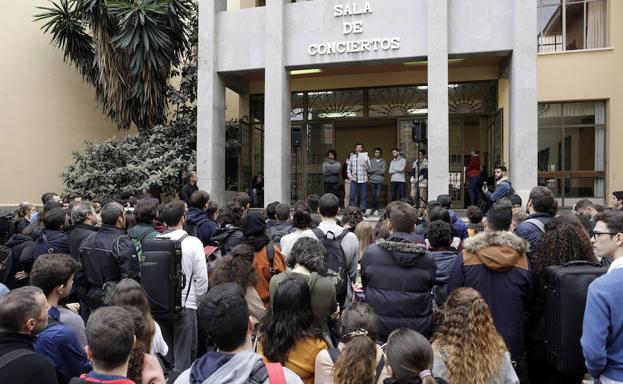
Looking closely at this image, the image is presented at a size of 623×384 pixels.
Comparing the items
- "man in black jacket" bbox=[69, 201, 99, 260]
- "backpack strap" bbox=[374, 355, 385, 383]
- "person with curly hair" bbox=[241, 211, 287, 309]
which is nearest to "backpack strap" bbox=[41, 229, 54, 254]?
"man in black jacket" bbox=[69, 201, 99, 260]

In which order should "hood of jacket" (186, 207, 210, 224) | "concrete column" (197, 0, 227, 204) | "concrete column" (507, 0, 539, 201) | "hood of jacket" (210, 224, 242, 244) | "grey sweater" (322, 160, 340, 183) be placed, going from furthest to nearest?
"grey sweater" (322, 160, 340, 183), "concrete column" (197, 0, 227, 204), "concrete column" (507, 0, 539, 201), "hood of jacket" (186, 207, 210, 224), "hood of jacket" (210, 224, 242, 244)

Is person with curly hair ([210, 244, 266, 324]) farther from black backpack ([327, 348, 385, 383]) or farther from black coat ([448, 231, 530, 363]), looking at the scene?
black coat ([448, 231, 530, 363])

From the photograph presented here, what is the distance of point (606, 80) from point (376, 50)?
679 centimetres

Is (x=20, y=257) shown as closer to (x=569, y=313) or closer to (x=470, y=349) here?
(x=470, y=349)

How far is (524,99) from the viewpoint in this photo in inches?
453

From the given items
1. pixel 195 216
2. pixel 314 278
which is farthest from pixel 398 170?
pixel 314 278

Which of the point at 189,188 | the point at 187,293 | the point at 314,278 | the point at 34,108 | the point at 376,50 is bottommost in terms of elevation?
the point at 187,293

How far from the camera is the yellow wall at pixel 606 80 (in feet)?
45.8

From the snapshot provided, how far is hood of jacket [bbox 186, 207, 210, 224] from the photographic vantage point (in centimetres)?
620

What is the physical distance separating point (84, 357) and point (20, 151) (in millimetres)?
15141

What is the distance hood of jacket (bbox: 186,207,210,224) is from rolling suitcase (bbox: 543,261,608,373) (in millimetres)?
4061

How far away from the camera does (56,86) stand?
16984mm

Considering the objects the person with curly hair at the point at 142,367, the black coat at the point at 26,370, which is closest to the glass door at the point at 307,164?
the person with curly hair at the point at 142,367

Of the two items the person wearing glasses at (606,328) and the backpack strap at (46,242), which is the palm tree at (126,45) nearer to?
the backpack strap at (46,242)
